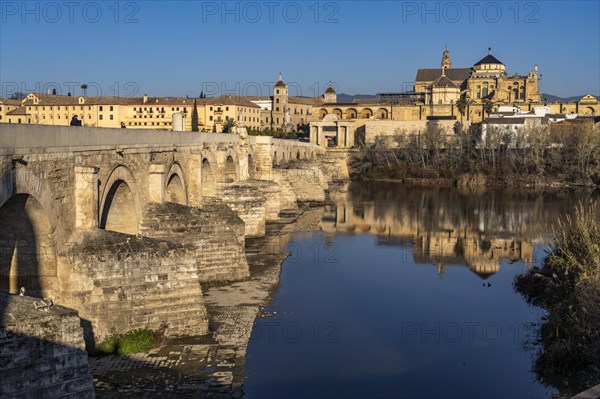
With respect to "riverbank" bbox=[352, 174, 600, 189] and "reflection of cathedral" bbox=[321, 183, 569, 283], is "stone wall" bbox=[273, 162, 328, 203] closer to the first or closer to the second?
"reflection of cathedral" bbox=[321, 183, 569, 283]

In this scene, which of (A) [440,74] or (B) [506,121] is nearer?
(B) [506,121]

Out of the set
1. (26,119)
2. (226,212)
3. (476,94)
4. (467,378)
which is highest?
(476,94)

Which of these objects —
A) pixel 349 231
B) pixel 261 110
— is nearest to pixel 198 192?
pixel 349 231

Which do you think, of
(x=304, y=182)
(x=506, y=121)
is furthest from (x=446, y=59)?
(x=304, y=182)

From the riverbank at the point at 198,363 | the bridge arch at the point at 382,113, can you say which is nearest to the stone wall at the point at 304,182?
the riverbank at the point at 198,363

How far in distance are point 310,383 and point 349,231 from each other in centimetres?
1850

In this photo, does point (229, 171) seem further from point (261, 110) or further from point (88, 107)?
point (261, 110)

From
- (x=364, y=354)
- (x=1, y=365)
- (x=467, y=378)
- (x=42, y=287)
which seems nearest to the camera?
(x=1, y=365)

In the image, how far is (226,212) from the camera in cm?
1842

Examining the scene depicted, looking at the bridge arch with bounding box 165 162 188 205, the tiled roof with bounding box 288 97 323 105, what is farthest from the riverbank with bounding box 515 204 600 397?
the tiled roof with bounding box 288 97 323 105

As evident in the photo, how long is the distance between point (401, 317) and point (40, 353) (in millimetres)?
9007

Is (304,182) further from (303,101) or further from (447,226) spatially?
(303,101)

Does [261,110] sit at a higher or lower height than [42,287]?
higher

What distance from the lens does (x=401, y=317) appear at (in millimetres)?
15203
